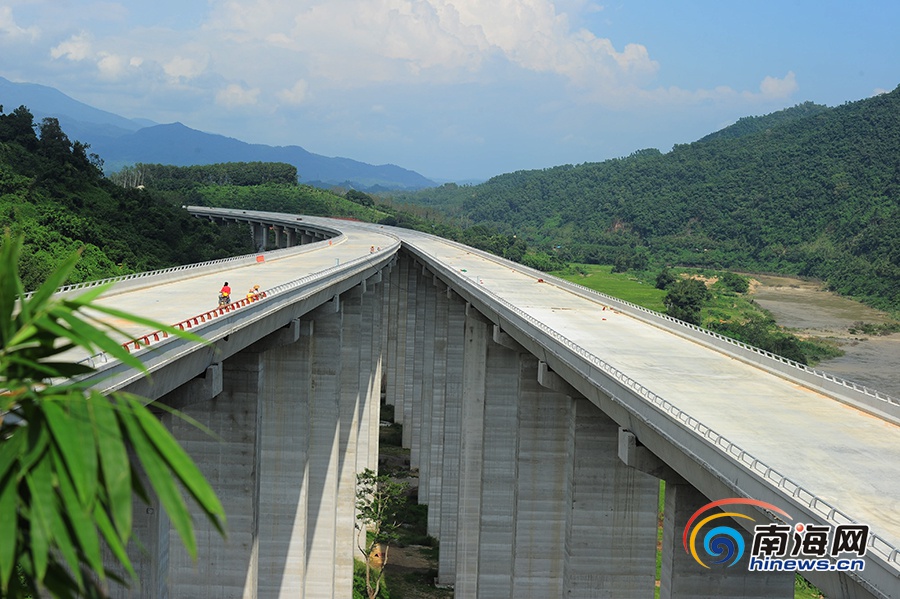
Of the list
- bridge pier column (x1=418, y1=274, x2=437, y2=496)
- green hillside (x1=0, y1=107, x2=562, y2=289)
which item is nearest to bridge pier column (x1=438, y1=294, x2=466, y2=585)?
bridge pier column (x1=418, y1=274, x2=437, y2=496)

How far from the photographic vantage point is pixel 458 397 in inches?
2116

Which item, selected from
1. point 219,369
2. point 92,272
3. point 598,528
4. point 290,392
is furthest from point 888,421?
point 92,272

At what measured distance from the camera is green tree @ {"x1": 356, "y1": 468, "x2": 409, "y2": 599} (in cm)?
5116

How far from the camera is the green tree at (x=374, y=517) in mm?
51156

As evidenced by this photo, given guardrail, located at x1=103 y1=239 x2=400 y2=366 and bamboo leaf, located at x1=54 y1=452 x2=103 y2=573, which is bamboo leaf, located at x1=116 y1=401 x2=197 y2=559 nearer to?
bamboo leaf, located at x1=54 y1=452 x2=103 y2=573

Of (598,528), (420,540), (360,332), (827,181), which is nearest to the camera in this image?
(598,528)

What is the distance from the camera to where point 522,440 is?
3334 cm

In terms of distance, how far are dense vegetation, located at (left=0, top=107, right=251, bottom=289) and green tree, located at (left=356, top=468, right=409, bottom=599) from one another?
832 inches

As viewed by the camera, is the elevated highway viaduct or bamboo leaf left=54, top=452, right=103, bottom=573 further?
the elevated highway viaduct

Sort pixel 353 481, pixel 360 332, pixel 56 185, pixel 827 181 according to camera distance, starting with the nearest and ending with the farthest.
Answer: pixel 353 481
pixel 360 332
pixel 56 185
pixel 827 181

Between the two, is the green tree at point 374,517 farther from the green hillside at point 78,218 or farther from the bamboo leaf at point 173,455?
the bamboo leaf at point 173,455

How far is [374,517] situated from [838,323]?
279 ft

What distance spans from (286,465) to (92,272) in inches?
1228

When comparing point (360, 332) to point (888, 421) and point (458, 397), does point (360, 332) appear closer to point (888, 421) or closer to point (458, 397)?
point (458, 397)
